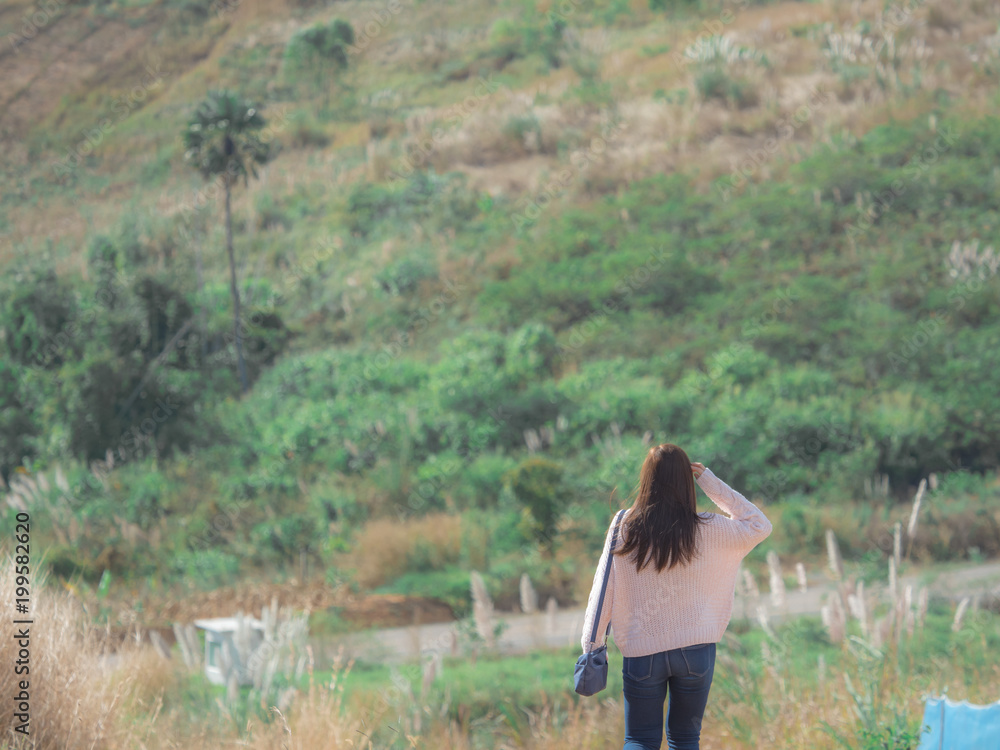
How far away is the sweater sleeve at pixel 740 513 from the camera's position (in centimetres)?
356

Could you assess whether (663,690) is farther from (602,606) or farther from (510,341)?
(510,341)

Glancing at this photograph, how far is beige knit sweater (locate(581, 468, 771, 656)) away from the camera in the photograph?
3.44 meters

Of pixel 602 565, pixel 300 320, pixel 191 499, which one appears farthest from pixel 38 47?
pixel 602 565

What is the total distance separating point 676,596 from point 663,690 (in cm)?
38

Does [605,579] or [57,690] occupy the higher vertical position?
[605,579]

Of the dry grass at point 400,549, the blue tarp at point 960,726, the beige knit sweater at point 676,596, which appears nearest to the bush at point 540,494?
the dry grass at point 400,549

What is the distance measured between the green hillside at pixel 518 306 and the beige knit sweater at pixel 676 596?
21.7 ft

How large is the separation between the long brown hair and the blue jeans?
34cm

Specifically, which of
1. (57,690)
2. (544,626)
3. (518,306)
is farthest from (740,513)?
(518,306)

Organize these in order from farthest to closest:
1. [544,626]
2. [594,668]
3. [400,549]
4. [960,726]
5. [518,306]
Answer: [518,306]
[400,549]
[544,626]
[960,726]
[594,668]

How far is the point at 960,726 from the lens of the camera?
412cm

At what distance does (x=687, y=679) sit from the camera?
347cm

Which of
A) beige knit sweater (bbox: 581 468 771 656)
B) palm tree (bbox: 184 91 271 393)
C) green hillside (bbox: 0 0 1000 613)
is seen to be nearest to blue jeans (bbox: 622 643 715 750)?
beige knit sweater (bbox: 581 468 771 656)

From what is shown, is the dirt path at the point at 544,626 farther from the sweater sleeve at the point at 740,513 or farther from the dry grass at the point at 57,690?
the sweater sleeve at the point at 740,513
